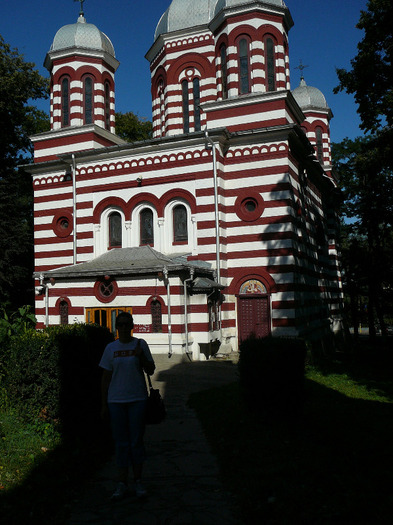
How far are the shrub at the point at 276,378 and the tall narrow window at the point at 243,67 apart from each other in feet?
48.0

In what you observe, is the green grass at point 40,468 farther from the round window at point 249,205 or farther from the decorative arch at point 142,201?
the decorative arch at point 142,201

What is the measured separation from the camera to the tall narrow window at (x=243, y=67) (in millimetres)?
20078

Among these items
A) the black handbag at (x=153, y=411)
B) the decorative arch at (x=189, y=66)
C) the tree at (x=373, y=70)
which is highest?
the decorative arch at (x=189, y=66)

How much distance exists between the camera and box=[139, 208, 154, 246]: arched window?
20.4 metres

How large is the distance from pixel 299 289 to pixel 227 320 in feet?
10.2

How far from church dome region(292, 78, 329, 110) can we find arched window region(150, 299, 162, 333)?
19265 mm

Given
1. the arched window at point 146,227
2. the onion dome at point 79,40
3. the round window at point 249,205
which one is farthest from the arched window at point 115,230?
the onion dome at point 79,40

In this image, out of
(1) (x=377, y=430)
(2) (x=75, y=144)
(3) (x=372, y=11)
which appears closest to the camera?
(1) (x=377, y=430)

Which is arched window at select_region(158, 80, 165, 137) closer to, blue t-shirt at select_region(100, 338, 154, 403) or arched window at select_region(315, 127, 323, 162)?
arched window at select_region(315, 127, 323, 162)

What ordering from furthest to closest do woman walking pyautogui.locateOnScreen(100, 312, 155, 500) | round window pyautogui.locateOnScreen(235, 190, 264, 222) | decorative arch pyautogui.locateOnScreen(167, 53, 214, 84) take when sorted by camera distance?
decorative arch pyautogui.locateOnScreen(167, 53, 214, 84), round window pyautogui.locateOnScreen(235, 190, 264, 222), woman walking pyautogui.locateOnScreen(100, 312, 155, 500)

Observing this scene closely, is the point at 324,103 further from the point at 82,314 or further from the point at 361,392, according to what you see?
the point at 361,392

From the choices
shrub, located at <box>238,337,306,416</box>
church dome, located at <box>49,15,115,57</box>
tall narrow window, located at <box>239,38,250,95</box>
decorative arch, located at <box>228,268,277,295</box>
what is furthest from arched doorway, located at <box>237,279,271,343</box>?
church dome, located at <box>49,15,115,57</box>

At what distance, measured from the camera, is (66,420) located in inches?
273

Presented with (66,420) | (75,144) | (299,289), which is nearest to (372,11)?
(299,289)
